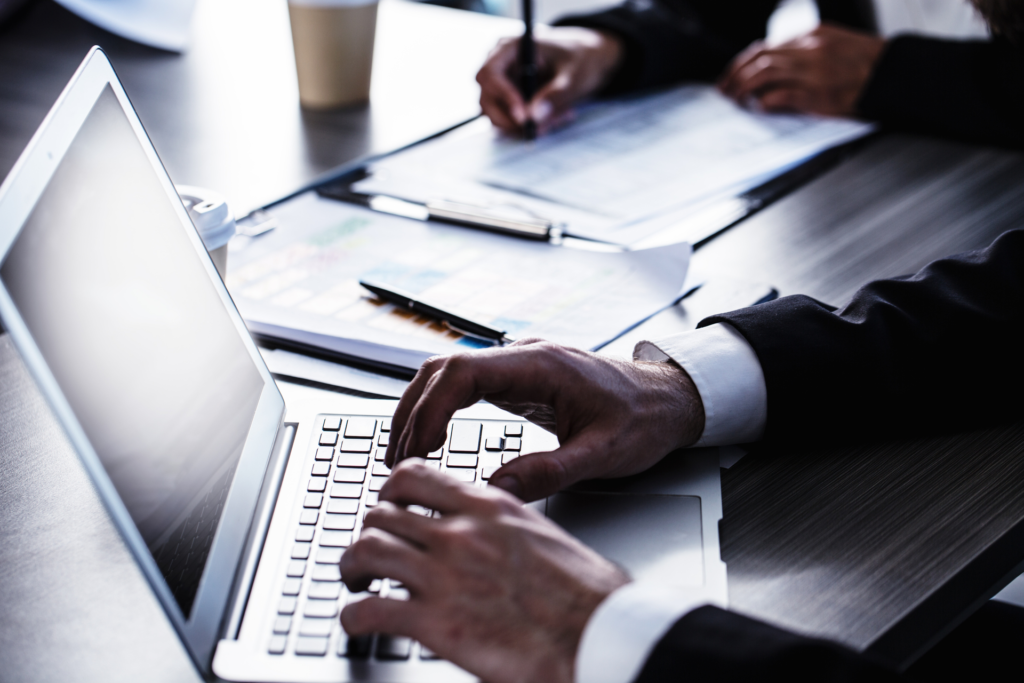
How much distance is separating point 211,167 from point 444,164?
293mm

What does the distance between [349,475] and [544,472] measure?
14 cm

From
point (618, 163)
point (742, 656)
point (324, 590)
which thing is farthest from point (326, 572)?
point (618, 163)

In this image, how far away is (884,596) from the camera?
49 centimetres

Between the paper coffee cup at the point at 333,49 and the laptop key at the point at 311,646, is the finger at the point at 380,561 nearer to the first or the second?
the laptop key at the point at 311,646

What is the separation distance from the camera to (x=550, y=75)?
4.37 feet

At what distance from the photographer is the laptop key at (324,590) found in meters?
0.50

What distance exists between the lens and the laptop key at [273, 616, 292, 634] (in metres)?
0.48

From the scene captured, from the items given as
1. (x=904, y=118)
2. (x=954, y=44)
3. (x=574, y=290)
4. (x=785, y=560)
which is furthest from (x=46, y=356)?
(x=954, y=44)

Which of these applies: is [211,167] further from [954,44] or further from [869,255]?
[954,44]

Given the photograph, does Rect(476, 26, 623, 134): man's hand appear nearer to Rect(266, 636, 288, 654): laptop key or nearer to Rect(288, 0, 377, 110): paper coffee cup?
Rect(288, 0, 377, 110): paper coffee cup

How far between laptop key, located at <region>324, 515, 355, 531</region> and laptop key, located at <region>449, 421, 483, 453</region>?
0.29 ft

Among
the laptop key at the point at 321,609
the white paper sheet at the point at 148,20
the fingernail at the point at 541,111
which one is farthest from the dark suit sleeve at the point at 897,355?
the white paper sheet at the point at 148,20

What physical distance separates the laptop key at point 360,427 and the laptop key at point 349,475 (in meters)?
0.04

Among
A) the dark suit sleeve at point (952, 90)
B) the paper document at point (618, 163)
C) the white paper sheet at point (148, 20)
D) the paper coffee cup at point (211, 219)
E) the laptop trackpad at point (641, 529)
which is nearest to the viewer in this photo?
the laptop trackpad at point (641, 529)
